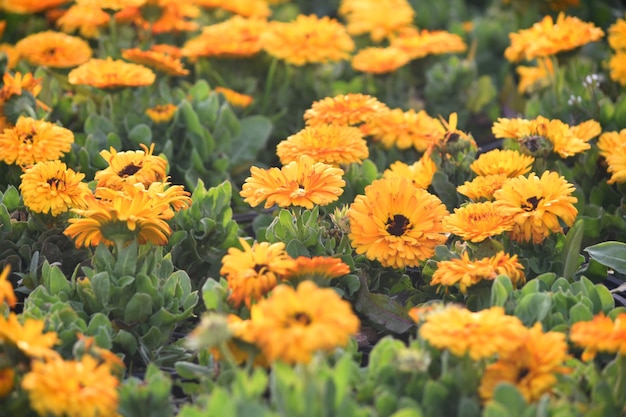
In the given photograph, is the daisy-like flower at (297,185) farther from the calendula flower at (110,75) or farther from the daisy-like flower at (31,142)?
the calendula flower at (110,75)

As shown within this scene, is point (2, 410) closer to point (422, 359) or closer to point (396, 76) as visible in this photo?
point (422, 359)

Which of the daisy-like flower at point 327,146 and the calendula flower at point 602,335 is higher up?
the calendula flower at point 602,335

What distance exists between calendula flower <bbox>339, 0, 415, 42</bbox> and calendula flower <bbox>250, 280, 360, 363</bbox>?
8.17 feet

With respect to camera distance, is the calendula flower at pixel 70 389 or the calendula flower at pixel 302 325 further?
the calendula flower at pixel 70 389

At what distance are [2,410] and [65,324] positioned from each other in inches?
11.4

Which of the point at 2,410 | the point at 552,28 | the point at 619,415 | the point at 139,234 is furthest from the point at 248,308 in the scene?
the point at 552,28

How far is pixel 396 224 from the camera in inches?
82.8

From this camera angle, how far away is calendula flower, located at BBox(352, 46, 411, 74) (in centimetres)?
323

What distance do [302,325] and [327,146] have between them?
3.29ft

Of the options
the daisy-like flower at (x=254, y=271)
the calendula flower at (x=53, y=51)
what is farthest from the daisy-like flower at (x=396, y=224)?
the calendula flower at (x=53, y=51)

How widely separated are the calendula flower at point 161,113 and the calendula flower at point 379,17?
3.86 feet

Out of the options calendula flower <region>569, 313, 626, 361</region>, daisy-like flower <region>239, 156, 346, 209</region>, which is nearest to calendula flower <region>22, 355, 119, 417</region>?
daisy-like flower <region>239, 156, 346, 209</region>

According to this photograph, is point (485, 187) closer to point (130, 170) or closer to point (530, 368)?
point (530, 368)

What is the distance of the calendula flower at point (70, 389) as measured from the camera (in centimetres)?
147
